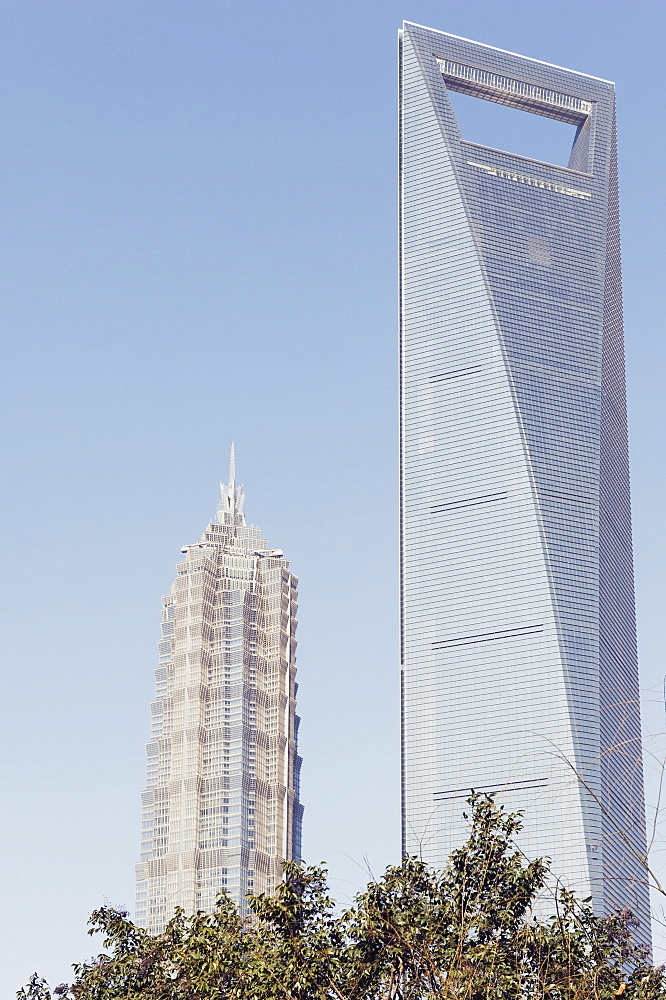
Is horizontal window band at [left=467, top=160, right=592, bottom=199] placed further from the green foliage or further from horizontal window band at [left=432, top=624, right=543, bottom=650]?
the green foliage

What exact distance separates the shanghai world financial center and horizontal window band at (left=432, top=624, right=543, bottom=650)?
24 cm

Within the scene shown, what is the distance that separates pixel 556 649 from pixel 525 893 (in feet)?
462

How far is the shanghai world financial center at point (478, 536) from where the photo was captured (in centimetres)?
16300

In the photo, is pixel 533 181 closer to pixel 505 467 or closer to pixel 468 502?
pixel 505 467

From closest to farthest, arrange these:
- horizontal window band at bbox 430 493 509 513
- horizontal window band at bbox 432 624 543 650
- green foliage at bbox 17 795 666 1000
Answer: green foliage at bbox 17 795 666 1000
horizontal window band at bbox 432 624 543 650
horizontal window band at bbox 430 493 509 513

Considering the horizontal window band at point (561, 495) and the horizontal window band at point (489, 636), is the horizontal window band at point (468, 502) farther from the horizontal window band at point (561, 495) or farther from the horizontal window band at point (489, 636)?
the horizontal window band at point (489, 636)

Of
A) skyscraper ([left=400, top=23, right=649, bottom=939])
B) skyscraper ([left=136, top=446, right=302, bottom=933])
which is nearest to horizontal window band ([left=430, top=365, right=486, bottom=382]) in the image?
skyscraper ([left=400, top=23, right=649, bottom=939])

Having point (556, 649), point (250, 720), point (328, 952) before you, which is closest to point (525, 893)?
point (328, 952)

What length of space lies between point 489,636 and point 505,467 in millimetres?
20213

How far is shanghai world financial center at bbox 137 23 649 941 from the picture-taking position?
163000mm

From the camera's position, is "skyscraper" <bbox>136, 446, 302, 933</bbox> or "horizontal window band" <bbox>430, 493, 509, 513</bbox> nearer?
"horizontal window band" <bbox>430, 493, 509, 513</bbox>

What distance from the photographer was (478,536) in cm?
17225

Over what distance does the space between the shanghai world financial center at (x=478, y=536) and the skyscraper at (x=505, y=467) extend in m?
0.27

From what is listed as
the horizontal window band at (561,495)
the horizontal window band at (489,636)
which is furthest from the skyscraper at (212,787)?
the horizontal window band at (561,495)
